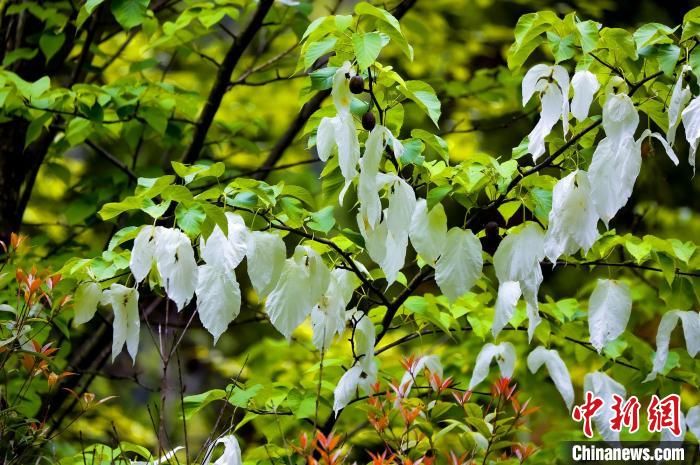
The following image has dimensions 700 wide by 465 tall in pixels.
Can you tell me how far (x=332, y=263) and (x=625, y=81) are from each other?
2.20 feet

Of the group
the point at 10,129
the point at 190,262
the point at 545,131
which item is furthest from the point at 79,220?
the point at 545,131

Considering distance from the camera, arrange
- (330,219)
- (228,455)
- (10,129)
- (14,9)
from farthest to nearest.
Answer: (10,129), (14,9), (330,219), (228,455)

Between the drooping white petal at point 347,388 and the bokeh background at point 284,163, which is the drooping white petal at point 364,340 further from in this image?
the bokeh background at point 284,163

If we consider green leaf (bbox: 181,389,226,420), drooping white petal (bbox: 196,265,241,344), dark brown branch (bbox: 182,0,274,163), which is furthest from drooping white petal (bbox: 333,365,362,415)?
dark brown branch (bbox: 182,0,274,163)

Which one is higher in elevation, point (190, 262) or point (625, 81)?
point (625, 81)

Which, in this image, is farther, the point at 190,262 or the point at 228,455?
the point at 228,455

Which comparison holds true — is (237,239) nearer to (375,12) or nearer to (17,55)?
(375,12)

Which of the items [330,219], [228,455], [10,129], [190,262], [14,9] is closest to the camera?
[190,262]

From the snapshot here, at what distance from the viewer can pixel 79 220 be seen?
2.86 m

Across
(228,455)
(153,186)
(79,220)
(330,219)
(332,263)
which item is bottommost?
(79,220)

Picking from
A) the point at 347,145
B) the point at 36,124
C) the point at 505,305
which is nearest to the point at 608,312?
the point at 505,305

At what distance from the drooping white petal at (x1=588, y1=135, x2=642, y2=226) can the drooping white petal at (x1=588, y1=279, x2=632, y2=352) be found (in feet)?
1.01

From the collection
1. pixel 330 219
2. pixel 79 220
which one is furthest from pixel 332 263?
pixel 79 220

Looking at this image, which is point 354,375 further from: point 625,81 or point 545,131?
point 625,81
